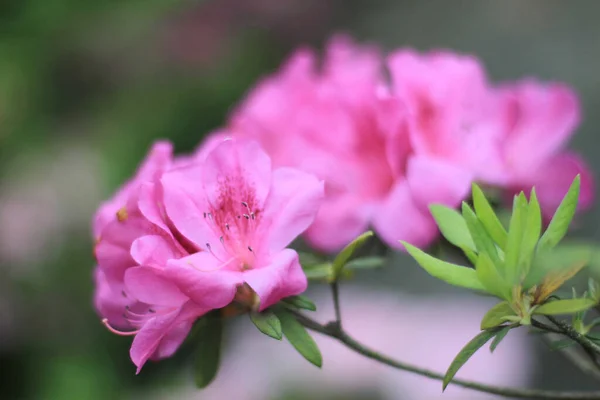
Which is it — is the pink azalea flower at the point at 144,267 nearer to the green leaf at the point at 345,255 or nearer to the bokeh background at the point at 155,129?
the green leaf at the point at 345,255

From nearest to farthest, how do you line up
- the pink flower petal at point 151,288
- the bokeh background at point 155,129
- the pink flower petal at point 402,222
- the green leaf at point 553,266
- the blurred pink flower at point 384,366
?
the green leaf at point 553,266, the pink flower petal at point 151,288, the pink flower petal at point 402,222, the blurred pink flower at point 384,366, the bokeh background at point 155,129

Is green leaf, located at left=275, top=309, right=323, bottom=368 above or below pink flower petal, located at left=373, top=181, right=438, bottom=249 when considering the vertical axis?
below

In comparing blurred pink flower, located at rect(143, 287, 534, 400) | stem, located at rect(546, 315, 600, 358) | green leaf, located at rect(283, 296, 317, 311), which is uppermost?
stem, located at rect(546, 315, 600, 358)

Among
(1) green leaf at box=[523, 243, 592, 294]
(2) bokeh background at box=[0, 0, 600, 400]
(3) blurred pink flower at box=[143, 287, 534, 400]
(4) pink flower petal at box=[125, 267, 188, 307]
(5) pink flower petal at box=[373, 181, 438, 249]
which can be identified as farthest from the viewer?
(2) bokeh background at box=[0, 0, 600, 400]

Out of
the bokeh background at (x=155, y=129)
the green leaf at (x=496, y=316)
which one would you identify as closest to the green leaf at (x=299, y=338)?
the green leaf at (x=496, y=316)

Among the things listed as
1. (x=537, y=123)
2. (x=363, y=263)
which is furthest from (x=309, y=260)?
(x=537, y=123)

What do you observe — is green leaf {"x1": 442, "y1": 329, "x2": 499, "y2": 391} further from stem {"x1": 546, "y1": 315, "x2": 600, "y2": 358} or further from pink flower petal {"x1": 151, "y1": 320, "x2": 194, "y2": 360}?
pink flower petal {"x1": 151, "y1": 320, "x2": 194, "y2": 360}

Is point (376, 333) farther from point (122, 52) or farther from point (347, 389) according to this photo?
A: point (122, 52)

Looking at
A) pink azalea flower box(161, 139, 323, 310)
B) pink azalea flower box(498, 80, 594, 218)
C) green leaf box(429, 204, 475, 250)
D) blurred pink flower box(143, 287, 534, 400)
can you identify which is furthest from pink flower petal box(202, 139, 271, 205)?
blurred pink flower box(143, 287, 534, 400)
